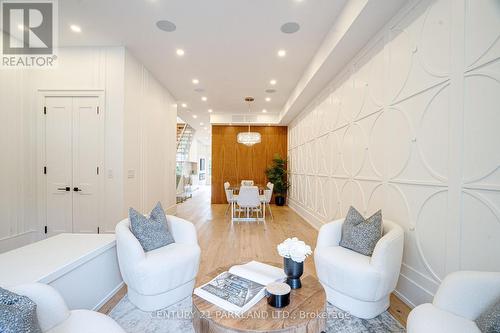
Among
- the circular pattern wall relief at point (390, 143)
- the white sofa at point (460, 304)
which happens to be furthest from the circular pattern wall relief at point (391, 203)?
the white sofa at point (460, 304)

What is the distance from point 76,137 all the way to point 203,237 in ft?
9.04

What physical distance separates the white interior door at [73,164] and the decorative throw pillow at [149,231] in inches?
80.7

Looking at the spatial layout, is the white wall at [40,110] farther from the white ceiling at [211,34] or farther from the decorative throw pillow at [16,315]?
the decorative throw pillow at [16,315]

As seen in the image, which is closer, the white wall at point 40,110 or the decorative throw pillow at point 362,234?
the decorative throw pillow at point 362,234

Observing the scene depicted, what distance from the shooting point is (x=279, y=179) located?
8422 millimetres

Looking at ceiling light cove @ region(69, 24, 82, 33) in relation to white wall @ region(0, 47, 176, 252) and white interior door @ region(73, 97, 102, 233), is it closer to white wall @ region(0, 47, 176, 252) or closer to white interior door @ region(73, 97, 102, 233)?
white wall @ region(0, 47, 176, 252)

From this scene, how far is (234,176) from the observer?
9039 millimetres

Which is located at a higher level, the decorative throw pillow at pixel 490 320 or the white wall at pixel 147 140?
the white wall at pixel 147 140

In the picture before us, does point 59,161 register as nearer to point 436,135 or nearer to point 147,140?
point 147,140

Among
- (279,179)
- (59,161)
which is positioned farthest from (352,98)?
(279,179)

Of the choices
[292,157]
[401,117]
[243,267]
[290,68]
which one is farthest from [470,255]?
[292,157]

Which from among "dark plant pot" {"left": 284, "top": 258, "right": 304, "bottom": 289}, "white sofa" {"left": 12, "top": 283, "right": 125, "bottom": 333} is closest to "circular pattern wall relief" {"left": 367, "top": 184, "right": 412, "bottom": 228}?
"dark plant pot" {"left": 284, "top": 258, "right": 304, "bottom": 289}

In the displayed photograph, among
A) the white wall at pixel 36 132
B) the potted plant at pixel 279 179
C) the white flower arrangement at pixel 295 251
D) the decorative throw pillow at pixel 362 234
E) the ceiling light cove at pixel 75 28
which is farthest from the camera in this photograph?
the potted plant at pixel 279 179

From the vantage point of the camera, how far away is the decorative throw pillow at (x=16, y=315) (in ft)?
3.03
